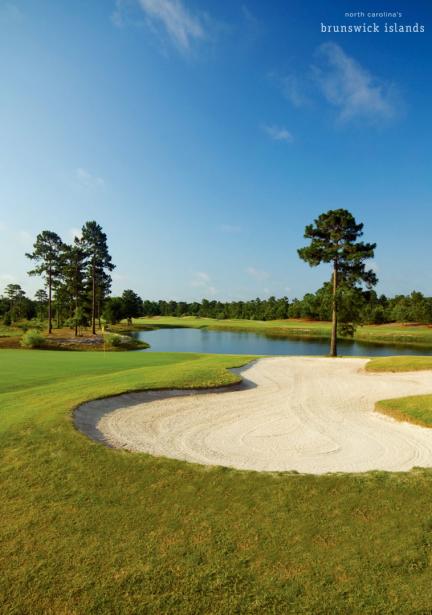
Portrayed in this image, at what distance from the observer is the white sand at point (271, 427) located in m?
7.99

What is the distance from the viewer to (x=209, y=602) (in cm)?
360

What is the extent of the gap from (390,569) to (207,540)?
2235 mm

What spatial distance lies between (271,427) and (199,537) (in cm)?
597

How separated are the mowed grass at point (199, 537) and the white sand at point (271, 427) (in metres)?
1.56

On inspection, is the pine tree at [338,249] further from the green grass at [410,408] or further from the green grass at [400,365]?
the green grass at [410,408]

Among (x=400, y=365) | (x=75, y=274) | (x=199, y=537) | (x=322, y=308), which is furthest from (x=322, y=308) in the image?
(x=75, y=274)

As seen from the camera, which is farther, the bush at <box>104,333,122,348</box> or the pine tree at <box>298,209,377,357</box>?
the bush at <box>104,333,122,348</box>

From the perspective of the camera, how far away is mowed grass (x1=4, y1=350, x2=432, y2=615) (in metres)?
3.65

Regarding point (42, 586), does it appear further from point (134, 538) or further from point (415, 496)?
point (415, 496)

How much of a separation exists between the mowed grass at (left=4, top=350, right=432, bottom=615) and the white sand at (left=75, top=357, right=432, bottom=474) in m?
1.56

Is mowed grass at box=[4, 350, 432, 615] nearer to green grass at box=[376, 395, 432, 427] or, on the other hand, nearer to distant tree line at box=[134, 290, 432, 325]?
green grass at box=[376, 395, 432, 427]

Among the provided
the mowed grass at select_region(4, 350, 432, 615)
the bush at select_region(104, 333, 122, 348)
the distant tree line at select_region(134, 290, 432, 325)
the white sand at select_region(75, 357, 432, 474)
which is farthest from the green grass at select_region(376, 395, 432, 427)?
the bush at select_region(104, 333, 122, 348)

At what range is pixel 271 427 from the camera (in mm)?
10188

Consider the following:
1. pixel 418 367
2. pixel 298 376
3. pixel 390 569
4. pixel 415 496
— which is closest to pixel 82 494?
pixel 390 569
